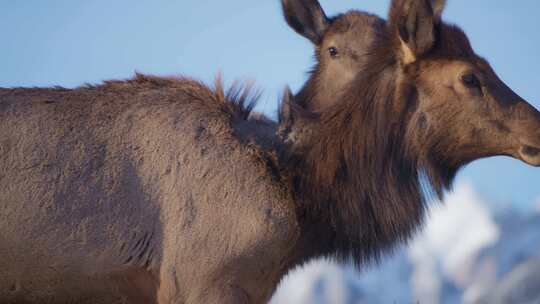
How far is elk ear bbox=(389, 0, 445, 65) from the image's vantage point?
877cm

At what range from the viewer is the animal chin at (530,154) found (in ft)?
28.5

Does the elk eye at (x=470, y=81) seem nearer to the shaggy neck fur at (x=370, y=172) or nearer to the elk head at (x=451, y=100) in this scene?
the elk head at (x=451, y=100)

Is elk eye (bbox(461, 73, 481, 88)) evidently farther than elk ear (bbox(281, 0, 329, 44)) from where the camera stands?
No

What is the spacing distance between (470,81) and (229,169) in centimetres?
264

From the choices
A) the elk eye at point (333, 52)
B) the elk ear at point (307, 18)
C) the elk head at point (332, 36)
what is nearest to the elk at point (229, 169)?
the elk head at point (332, 36)

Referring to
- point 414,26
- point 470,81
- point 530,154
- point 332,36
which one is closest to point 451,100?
point 470,81

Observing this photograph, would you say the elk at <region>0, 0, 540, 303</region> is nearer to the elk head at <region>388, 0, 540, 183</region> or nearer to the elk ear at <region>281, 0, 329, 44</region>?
the elk head at <region>388, 0, 540, 183</region>

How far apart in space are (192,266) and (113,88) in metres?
2.17

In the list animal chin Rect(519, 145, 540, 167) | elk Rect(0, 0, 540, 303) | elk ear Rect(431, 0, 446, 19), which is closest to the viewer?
elk Rect(0, 0, 540, 303)

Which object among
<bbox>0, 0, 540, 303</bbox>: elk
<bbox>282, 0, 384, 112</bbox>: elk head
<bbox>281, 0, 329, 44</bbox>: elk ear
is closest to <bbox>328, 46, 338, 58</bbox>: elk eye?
<bbox>282, 0, 384, 112</bbox>: elk head

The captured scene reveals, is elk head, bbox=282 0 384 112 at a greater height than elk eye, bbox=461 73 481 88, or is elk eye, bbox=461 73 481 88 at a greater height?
elk head, bbox=282 0 384 112

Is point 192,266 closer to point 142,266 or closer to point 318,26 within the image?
point 142,266

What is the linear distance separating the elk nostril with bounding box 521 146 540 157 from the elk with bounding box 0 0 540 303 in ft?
0.04

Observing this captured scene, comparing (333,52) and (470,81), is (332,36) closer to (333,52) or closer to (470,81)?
(333,52)
